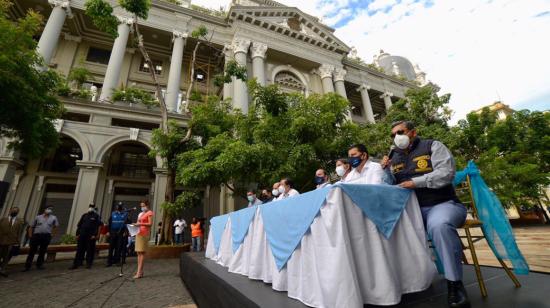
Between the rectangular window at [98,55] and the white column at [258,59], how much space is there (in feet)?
37.7

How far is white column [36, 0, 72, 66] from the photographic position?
45.1 feet

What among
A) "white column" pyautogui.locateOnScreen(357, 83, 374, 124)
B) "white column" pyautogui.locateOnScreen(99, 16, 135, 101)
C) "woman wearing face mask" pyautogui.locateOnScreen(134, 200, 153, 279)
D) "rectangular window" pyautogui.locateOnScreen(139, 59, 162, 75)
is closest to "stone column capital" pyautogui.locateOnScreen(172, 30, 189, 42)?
"white column" pyautogui.locateOnScreen(99, 16, 135, 101)

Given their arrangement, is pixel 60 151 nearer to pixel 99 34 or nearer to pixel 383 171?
pixel 99 34

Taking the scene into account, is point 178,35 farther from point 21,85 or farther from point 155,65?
point 21,85

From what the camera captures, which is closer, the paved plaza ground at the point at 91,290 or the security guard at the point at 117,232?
the paved plaza ground at the point at 91,290

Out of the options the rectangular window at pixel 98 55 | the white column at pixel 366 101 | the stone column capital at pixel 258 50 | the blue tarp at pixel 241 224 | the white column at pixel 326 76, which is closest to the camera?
the blue tarp at pixel 241 224

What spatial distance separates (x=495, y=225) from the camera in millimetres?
2223

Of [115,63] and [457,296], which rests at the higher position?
[115,63]

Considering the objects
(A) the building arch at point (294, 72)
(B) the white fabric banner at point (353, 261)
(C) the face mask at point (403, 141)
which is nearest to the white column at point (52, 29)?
(A) the building arch at point (294, 72)

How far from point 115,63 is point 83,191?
27.2ft

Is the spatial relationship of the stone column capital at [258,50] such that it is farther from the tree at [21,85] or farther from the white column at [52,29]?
the tree at [21,85]

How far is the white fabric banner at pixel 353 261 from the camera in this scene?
1.53 meters

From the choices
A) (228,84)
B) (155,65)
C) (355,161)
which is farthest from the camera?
(155,65)

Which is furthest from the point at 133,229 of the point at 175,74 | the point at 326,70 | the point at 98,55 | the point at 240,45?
the point at 326,70
